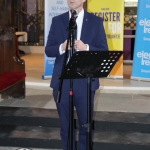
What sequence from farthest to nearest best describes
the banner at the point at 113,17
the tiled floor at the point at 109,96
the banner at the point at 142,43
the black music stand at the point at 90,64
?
the banner at the point at 113,17 < the banner at the point at 142,43 < the tiled floor at the point at 109,96 < the black music stand at the point at 90,64

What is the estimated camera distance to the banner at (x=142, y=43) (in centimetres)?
618

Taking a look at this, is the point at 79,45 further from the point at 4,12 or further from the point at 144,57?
the point at 144,57

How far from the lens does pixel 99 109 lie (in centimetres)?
462

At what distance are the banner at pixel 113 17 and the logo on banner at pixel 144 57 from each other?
400 mm

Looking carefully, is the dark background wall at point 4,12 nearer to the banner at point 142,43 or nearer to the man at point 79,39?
the banner at point 142,43

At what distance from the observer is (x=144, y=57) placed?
6.26 metres

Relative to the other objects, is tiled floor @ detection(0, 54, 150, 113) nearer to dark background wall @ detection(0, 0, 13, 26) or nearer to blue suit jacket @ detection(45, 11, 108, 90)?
dark background wall @ detection(0, 0, 13, 26)

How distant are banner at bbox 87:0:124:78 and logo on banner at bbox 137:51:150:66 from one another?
400mm

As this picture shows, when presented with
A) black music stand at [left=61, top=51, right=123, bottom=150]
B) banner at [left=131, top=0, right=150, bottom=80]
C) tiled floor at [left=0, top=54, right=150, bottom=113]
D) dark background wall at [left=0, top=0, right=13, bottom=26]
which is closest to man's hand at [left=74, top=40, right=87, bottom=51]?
black music stand at [left=61, top=51, right=123, bottom=150]

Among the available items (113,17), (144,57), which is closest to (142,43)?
(144,57)

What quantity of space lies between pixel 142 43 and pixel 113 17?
27.6 inches

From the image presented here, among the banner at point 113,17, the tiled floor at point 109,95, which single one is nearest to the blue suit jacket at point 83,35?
the tiled floor at point 109,95

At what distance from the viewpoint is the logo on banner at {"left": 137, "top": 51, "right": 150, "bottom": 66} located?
6.24 m

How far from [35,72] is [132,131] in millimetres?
3473
